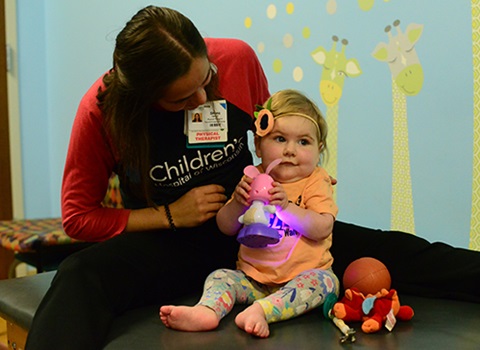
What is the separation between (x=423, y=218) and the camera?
75.0 inches

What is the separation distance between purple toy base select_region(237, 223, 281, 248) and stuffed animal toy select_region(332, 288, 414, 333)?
0.65ft

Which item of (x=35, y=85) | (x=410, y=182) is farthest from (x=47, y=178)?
Answer: (x=410, y=182)

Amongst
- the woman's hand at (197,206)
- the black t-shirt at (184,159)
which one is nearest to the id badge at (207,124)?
the black t-shirt at (184,159)

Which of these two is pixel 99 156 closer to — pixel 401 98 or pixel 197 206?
pixel 197 206

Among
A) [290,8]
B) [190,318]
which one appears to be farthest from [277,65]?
[190,318]

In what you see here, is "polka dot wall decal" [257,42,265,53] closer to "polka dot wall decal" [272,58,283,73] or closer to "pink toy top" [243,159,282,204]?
"polka dot wall decal" [272,58,283,73]

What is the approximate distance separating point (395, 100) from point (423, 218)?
0.39 meters

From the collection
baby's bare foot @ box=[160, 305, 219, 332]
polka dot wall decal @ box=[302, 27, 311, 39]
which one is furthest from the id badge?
polka dot wall decal @ box=[302, 27, 311, 39]

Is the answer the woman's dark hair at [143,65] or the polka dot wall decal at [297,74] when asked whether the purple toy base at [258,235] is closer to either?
the woman's dark hair at [143,65]

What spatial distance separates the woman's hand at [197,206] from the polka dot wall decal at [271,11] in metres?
1.01

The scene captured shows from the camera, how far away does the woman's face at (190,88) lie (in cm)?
133

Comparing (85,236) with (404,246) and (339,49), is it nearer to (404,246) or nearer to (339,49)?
(404,246)

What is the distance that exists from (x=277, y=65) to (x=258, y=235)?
1.23m

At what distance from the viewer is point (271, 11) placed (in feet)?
7.67
